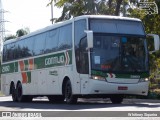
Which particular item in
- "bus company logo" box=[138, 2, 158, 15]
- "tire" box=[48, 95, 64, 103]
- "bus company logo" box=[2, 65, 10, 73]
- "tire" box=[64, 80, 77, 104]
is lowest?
"tire" box=[48, 95, 64, 103]

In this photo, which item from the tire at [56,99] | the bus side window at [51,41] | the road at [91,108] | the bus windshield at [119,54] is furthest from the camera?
the tire at [56,99]

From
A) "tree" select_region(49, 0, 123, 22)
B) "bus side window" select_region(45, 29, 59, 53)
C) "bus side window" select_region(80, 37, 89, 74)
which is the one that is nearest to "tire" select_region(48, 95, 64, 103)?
"bus side window" select_region(45, 29, 59, 53)

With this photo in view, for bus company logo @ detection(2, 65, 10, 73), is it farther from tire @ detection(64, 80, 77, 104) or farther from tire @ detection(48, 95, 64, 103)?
tire @ detection(64, 80, 77, 104)

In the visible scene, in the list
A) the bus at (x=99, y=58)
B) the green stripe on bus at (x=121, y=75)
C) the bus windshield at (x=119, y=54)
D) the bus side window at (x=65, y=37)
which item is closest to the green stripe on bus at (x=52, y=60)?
the bus at (x=99, y=58)

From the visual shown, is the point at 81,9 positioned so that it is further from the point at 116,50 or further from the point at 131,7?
the point at 116,50

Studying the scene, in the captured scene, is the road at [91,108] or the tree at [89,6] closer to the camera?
the road at [91,108]

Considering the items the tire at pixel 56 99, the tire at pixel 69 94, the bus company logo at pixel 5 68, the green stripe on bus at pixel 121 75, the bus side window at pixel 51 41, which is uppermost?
the bus side window at pixel 51 41

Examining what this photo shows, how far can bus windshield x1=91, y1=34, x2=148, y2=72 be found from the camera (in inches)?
734

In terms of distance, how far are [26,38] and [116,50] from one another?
8.68 metres

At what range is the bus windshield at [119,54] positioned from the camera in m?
18.7

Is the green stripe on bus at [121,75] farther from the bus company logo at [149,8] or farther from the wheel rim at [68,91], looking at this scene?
the bus company logo at [149,8]

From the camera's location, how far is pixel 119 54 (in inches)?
749

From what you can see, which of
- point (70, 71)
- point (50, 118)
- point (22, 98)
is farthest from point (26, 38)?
point (50, 118)

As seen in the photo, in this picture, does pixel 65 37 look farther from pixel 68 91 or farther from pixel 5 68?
pixel 5 68
